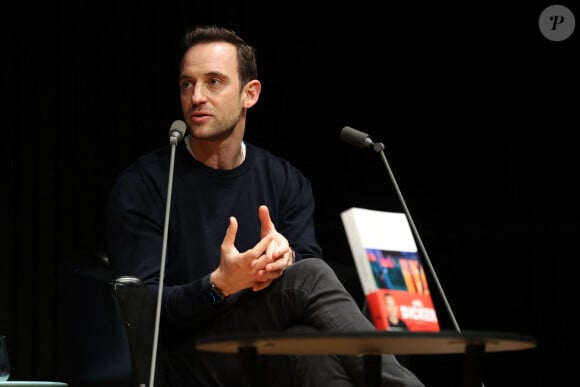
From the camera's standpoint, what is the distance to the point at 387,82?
378cm

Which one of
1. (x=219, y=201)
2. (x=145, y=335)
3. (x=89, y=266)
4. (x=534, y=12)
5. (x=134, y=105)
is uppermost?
(x=534, y=12)

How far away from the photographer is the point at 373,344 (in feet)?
5.24

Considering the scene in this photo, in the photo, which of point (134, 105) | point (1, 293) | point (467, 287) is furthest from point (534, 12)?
point (1, 293)

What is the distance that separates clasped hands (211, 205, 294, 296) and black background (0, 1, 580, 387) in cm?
132

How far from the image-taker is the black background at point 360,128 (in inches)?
132

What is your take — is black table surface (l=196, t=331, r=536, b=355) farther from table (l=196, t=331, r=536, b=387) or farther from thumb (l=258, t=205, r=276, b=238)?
thumb (l=258, t=205, r=276, b=238)

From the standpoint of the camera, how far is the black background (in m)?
3.36

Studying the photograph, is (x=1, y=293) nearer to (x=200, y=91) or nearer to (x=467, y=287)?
(x=200, y=91)

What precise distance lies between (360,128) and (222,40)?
3.98ft

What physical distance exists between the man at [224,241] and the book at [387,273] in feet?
0.79

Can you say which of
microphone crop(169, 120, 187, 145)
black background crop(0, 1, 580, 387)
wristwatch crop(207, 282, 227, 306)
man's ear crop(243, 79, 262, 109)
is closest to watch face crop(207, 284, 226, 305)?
wristwatch crop(207, 282, 227, 306)

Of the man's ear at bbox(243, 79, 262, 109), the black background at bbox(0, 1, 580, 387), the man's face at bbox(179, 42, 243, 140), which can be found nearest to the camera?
the man's face at bbox(179, 42, 243, 140)

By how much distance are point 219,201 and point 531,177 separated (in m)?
1.48

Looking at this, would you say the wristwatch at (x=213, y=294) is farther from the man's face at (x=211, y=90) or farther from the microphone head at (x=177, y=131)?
the man's face at (x=211, y=90)
